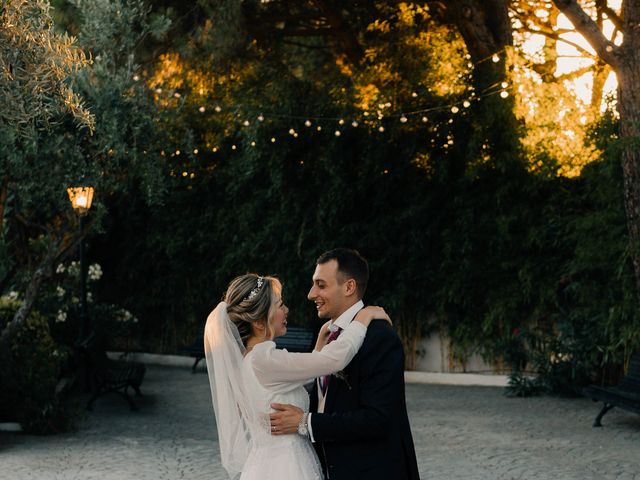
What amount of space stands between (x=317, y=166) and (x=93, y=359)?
15.2 feet

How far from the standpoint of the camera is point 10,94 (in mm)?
7430

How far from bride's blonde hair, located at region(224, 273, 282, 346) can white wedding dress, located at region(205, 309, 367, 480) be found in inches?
3.3

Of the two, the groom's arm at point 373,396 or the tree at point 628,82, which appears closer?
the groom's arm at point 373,396

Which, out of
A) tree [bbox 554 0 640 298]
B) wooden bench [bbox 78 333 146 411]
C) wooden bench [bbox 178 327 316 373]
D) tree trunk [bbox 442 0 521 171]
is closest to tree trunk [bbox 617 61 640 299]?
tree [bbox 554 0 640 298]

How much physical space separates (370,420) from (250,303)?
28.4 inches

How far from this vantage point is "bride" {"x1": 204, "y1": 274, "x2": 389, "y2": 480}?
3.82 m

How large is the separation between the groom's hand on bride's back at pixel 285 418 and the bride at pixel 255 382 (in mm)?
68

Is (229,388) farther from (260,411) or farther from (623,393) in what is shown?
(623,393)

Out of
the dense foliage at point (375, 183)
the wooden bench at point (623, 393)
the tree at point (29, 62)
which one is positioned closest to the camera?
the tree at point (29, 62)

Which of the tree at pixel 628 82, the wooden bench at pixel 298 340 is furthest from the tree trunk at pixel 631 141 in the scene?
the wooden bench at pixel 298 340

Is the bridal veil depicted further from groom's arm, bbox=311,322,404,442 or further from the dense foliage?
the dense foliage

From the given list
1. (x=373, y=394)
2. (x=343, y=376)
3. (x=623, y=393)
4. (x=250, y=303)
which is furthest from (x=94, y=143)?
(x=373, y=394)

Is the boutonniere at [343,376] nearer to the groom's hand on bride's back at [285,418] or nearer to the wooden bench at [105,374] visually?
the groom's hand on bride's back at [285,418]

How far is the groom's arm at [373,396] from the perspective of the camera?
3.55 m
